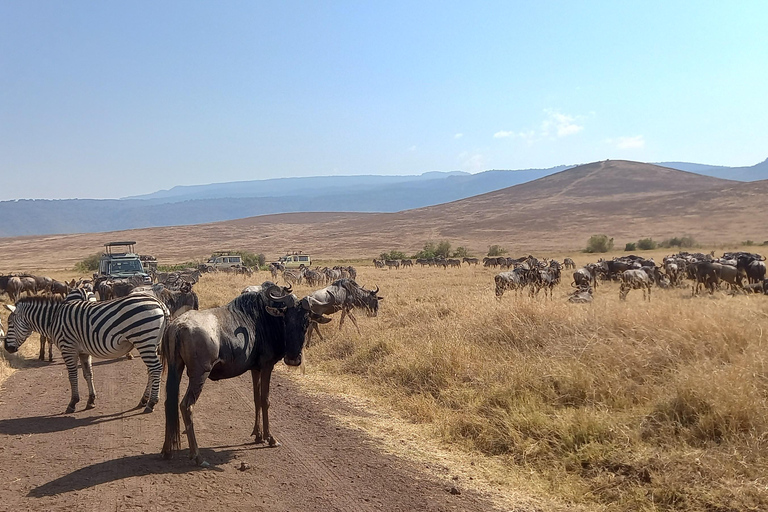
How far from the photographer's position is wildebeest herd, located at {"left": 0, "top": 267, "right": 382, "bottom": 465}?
6.16 m

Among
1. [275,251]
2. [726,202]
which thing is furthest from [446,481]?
[726,202]

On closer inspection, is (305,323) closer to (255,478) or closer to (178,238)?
(255,478)

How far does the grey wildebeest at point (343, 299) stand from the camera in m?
14.2

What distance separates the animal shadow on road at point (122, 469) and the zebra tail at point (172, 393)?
0.19 m

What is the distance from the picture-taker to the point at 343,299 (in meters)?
14.5

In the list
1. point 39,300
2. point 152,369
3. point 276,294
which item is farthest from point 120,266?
point 276,294

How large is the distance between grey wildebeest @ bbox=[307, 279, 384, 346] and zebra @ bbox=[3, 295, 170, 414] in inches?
227

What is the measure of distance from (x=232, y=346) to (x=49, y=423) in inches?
128

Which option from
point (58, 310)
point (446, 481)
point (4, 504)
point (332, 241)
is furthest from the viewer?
point (332, 241)

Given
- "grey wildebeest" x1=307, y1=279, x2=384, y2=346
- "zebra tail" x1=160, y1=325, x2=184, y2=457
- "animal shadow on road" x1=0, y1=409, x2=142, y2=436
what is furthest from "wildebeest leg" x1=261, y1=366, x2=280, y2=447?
"grey wildebeest" x1=307, y1=279, x2=384, y2=346

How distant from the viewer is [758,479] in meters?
4.92

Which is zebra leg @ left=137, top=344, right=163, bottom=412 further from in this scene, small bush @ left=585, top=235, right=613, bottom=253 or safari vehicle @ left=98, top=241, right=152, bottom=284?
small bush @ left=585, top=235, right=613, bottom=253

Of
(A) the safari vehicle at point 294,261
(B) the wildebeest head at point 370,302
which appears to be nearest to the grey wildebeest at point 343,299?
(B) the wildebeest head at point 370,302

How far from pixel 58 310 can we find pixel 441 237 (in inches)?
3970
